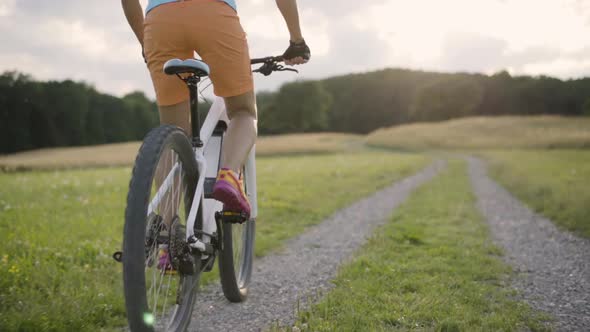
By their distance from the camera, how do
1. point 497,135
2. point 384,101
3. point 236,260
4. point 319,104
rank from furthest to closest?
point 384,101 → point 319,104 → point 497,135 → point 236,260

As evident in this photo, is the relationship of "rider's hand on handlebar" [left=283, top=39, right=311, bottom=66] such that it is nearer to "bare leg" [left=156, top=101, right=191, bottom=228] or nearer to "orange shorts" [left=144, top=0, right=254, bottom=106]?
"orange shorts" [left=144, top=0, right=254, bottom=106]

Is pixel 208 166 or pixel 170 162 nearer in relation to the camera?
pixel 170 162

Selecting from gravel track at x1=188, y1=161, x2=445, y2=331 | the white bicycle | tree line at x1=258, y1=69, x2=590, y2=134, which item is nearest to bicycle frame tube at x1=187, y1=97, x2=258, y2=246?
the white bicycle

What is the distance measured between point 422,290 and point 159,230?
2.16 m

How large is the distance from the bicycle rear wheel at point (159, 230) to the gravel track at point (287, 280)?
0.40 m

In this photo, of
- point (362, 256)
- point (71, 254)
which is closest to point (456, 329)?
point (362, 256)

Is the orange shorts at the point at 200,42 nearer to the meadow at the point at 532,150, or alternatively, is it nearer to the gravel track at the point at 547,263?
the gravel track at the point at 547,263

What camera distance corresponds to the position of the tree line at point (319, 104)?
A: 20.4 meters

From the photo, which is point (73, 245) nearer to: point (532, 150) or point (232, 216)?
point (232, 216)

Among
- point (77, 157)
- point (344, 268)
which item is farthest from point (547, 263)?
point (77, 157)

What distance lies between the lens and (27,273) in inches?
145

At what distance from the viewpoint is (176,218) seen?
2.47 meters

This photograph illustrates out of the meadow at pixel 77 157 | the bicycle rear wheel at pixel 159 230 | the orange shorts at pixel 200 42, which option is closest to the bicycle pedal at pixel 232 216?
the bicycle rear wheel at pixel 159 230

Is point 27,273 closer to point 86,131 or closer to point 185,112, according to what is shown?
Result: point 185,112
